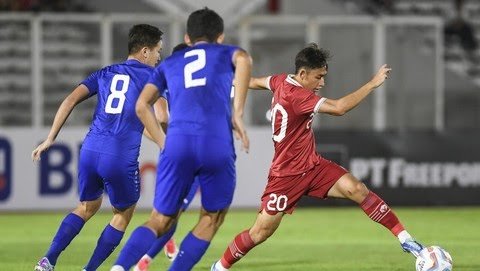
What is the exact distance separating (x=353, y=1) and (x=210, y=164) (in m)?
16.4

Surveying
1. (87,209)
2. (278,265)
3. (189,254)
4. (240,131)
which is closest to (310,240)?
(278,265)

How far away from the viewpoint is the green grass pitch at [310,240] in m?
11.1

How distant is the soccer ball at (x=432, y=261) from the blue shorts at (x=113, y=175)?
7.71ft

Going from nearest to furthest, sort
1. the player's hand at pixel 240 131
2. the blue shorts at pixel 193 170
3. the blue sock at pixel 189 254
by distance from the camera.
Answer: the player's hand at pixel 240 131 < the blue shorts at pixel 193 170 < the blue sock at pixel 189 254

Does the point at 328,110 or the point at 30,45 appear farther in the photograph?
the point at 30,45

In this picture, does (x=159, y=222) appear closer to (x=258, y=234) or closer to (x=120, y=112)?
(x=120, y=112)

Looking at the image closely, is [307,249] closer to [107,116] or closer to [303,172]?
[303,172]

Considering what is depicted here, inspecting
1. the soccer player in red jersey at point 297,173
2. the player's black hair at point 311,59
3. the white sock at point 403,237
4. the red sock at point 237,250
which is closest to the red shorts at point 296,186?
the soccer player in red jersey at point 297,173

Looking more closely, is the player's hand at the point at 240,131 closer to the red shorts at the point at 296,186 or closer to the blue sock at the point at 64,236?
the red shorts at the point at 296,186

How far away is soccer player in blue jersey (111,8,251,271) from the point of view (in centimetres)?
779

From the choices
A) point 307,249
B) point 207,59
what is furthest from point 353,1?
point 207,59

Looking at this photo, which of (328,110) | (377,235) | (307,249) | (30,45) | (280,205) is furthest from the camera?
(30,45)

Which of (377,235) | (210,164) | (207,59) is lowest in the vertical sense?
(377,235)

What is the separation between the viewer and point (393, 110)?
19453 millimetres
